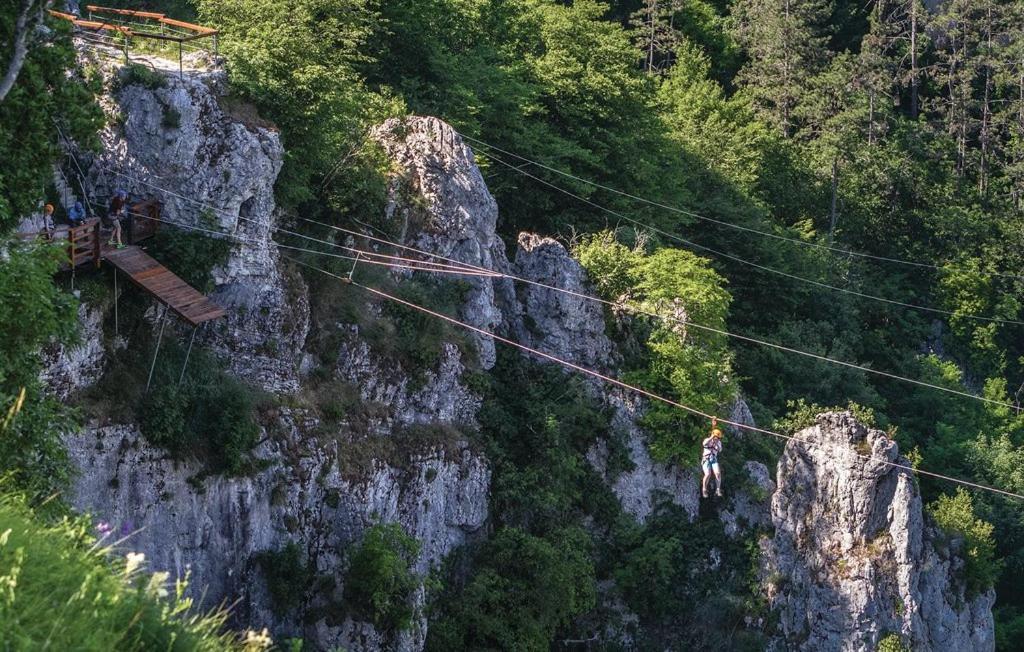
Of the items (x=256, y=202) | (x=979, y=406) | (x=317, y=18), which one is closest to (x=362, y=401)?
(x=256, y=202)

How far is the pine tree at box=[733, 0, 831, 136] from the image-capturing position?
49875 mm

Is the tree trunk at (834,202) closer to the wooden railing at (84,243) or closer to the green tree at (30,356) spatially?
the wooden railing at (84,243)

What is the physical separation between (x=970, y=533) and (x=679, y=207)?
13429 millimetres

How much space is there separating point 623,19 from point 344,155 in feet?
107

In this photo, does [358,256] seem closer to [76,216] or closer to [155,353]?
[155,353]

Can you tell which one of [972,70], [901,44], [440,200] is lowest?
[440,200]

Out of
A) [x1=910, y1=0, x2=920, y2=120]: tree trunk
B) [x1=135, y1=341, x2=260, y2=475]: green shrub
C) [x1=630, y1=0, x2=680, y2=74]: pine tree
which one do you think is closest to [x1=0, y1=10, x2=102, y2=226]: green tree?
[x1=135, y1=341, x2=260, y2=475]: green shrub

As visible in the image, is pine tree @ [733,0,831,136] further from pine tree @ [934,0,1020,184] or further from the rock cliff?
the rock cliff

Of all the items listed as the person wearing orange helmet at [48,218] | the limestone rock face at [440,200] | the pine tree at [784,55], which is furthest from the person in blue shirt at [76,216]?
the pine tree at [784,55]

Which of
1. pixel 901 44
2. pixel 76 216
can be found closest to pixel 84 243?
pixel 76 216

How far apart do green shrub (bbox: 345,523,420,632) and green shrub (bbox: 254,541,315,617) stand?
0.97 meters

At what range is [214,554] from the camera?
17578mm

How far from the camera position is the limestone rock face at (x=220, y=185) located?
1894cm

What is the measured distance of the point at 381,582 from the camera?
18.7 m
